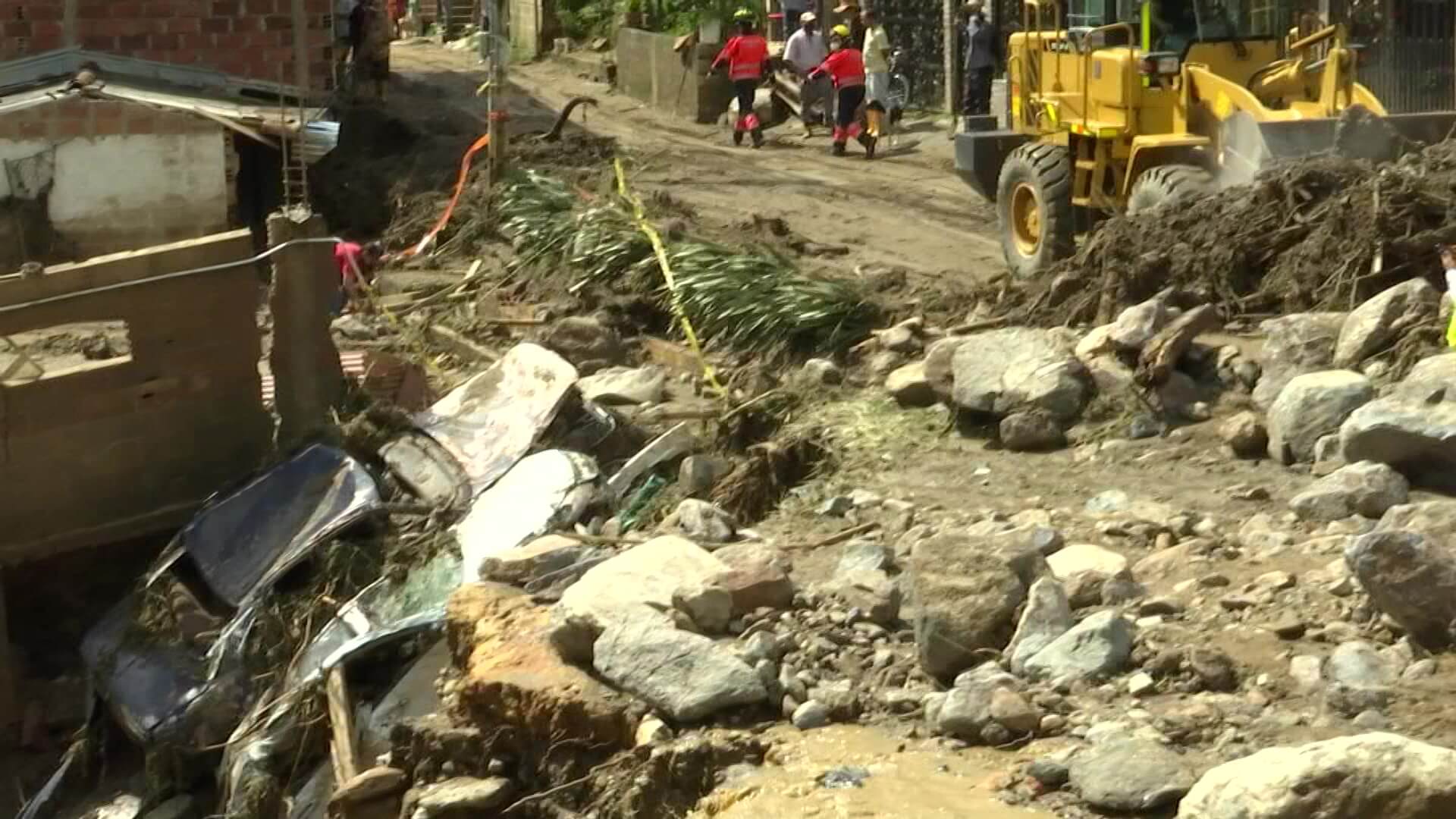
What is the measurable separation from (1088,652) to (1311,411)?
2.55 meters

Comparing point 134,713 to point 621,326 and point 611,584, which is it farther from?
point 621,326

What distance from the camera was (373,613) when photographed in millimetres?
8422

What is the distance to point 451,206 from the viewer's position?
15234 millimetres

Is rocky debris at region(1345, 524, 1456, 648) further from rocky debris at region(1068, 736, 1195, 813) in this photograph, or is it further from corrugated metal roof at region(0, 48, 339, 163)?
corrugated metal roof at region(0, 48, 339, 163)

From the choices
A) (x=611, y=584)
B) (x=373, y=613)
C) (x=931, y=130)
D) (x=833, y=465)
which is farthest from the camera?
(x=931, y=130)

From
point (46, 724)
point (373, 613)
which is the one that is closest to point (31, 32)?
point (46, 724)

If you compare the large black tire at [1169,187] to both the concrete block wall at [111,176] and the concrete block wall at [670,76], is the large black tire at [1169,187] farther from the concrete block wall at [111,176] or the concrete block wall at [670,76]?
the concrete block wall at [670,76]

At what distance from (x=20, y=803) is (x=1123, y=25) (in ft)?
24.6

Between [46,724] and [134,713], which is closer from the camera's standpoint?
[134,713]

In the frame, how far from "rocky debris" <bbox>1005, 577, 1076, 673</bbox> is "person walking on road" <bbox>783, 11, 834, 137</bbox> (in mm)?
16892

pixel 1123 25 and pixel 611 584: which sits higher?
pixel 1123 25

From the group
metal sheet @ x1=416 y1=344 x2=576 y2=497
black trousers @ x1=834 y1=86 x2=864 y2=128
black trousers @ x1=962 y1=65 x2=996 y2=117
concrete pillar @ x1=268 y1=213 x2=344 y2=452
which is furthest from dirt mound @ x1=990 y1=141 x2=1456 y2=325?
black trousers @ x1=962 y1=65 x2=996 y2=117

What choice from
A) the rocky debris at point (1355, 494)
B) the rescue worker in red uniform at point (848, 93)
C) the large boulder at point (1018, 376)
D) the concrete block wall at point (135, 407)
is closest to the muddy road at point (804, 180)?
the rescue worker in red uniform at point (848, 93)

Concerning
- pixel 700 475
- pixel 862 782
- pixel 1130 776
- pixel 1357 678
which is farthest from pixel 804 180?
pixel 1130 776
